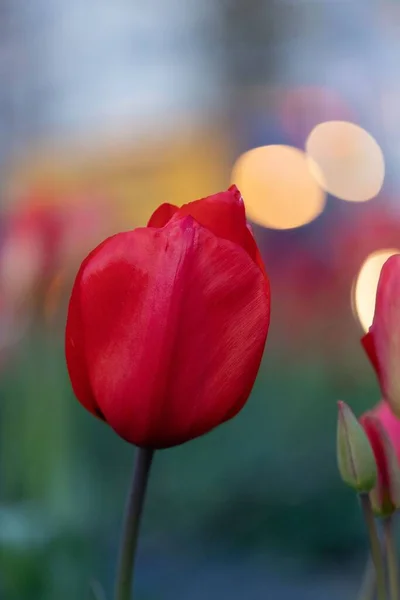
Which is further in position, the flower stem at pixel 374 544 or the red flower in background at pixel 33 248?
the red flower in background at pixel 33 248

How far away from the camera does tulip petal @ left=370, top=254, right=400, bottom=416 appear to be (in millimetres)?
130

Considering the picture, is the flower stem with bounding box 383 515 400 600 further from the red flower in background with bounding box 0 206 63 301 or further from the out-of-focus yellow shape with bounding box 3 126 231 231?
the out-of-focus yellow shape with bounding box 3 126 231 231

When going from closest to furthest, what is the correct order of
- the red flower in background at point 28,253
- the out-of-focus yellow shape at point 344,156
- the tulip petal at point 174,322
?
the tulip petal at point 174,322 → the red flower in background at point 28,253 → the out-of-focus yellow shape at point 344,156

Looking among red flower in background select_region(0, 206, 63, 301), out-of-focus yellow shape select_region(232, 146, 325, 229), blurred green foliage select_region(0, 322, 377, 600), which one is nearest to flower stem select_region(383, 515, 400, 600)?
red flower in background select_region(0, 206, 63, 301)

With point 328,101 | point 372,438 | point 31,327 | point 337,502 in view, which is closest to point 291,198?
point 328,101

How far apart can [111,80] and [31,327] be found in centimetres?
39

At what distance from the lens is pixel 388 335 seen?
0.44ft

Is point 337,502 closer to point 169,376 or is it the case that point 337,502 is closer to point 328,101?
point 328,101

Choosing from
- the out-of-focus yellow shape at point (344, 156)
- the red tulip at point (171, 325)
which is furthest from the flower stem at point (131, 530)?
the out-of-focus yellow shape at point (344, 156)

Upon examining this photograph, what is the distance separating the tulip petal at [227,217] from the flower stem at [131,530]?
0.04m

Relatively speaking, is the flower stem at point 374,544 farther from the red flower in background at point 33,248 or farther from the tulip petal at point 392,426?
the red flower in background at point 33,248

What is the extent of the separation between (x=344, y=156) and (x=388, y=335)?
805 mm

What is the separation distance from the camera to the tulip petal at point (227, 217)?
0.13 metres

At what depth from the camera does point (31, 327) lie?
0.50m
